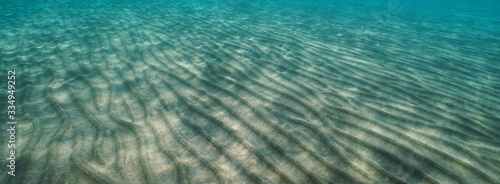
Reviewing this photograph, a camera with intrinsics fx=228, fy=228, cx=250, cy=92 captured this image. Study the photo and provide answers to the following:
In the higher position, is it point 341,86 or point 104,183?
point 341,86

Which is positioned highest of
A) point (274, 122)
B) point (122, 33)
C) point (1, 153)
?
point (122, 33)

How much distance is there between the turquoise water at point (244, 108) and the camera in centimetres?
208

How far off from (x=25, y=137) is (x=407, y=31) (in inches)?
383

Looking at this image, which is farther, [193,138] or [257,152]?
[193,138]

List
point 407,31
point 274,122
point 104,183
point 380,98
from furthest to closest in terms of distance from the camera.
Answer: point 407,31 < point 380,98 < point 274,122 < point 104,183

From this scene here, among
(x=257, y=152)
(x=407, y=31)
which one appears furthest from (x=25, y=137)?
(x=407, y=31)

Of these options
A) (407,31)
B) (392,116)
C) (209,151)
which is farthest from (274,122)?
(407,31)

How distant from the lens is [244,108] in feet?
9.55

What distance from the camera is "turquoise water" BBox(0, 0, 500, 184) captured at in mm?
2082

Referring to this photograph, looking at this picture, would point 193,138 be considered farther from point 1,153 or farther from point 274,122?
point 1,153

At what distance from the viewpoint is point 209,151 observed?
7.46 ft

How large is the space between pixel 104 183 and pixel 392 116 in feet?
10.5

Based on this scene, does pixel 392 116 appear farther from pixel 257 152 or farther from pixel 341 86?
pixel 257 152

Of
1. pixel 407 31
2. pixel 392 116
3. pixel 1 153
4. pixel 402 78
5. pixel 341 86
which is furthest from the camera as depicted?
pixel 407 31
